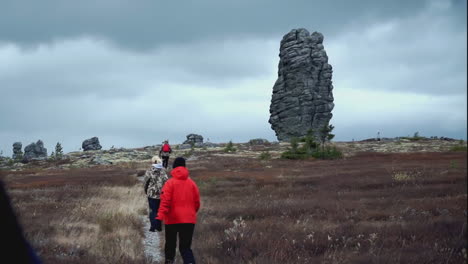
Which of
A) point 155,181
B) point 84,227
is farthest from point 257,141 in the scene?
point 84,227

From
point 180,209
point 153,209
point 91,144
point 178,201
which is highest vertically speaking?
point 91,144

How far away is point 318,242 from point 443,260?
8.84 feet

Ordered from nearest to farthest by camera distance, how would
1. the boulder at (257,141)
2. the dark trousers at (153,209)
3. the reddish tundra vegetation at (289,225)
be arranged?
the reddish tundra vegetation at (289,225), the dark trousers at (153,209), the boulder at (257,141)

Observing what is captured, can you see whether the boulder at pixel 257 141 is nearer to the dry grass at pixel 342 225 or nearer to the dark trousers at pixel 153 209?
the dry grass at pixel 342 225

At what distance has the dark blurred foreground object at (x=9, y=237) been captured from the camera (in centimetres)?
99

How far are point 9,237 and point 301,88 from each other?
365 ft

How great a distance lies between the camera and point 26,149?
131 m

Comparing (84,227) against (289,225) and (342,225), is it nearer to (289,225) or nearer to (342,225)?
(289,225)

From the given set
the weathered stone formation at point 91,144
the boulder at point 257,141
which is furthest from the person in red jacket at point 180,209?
the weathered stone formation at point 91,144

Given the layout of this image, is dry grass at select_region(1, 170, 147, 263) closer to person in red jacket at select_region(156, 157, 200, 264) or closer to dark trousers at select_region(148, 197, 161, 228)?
dark trousers at select_region(148, 197, 161, 228)

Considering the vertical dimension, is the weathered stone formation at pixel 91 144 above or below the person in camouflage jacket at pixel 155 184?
above

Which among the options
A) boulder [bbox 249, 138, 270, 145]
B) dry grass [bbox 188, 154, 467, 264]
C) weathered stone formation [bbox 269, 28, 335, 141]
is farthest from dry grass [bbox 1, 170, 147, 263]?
boulder [bbox 249, 138, 270, 145]

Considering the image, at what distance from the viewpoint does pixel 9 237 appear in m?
1.02

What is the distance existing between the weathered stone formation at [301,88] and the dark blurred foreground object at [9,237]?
351 ft
